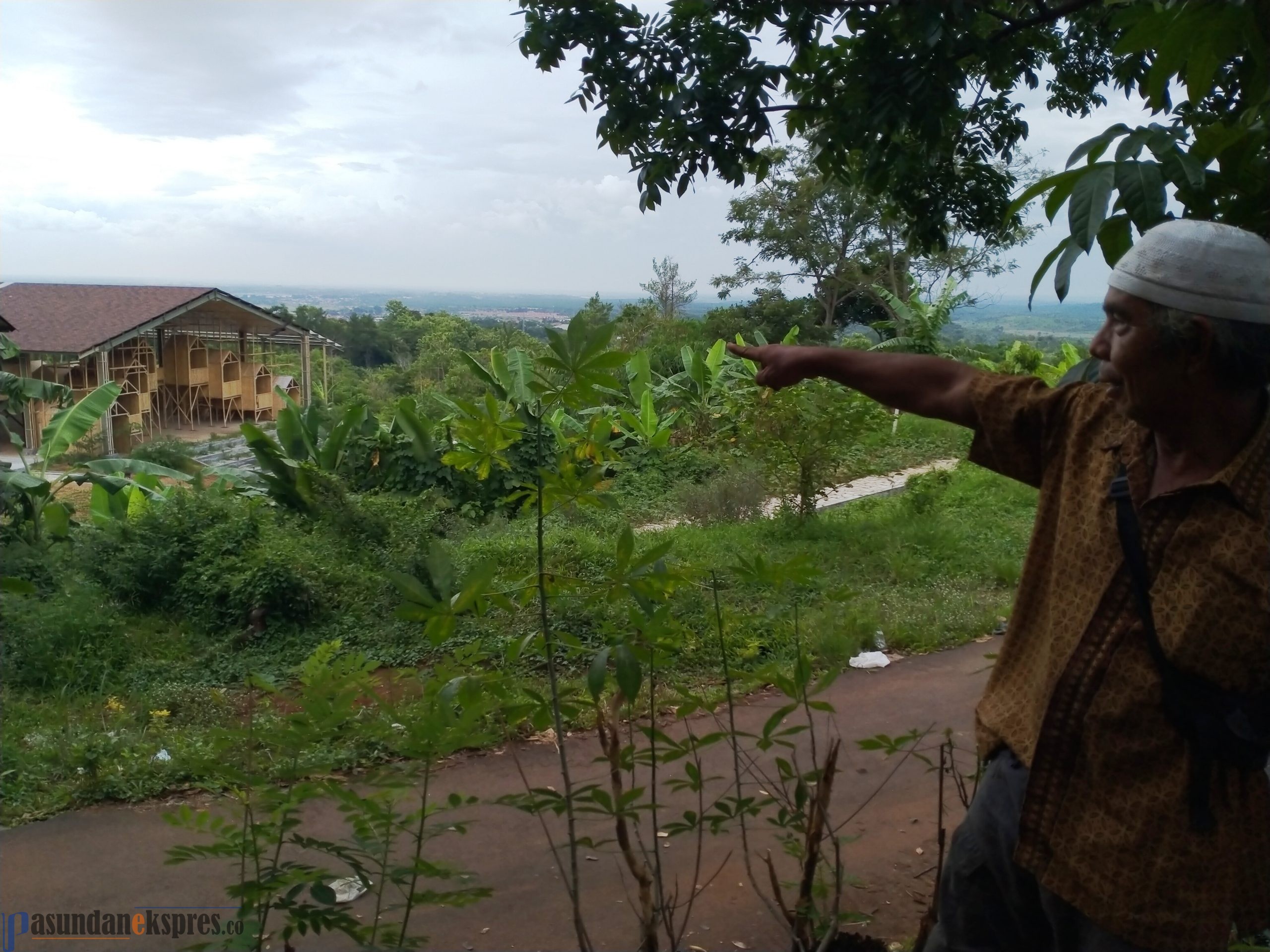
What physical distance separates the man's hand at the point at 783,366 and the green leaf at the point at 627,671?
0.45 metres

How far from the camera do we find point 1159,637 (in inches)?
51.0

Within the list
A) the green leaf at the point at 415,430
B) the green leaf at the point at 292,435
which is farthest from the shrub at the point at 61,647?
the green leaf at the point at 415,430

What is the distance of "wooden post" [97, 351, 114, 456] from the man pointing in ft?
30.0

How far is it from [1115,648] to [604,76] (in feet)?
7.53

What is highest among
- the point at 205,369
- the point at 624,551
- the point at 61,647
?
the point at 624,551

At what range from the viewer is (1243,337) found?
131 cm

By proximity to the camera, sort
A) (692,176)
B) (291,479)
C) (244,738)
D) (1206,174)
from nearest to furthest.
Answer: (1206,174) < (244,738) < (692,176) < (291,479)

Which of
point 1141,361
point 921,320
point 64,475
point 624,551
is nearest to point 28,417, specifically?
point 64,475

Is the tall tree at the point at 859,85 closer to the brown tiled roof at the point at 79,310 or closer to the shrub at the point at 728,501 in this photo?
the shrub at the point at 728,501

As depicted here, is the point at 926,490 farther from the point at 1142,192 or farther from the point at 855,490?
the point at 1142,192

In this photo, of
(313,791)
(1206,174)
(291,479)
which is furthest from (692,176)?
(291,479)

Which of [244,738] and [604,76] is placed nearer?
[244,738]

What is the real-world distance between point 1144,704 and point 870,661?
414cm

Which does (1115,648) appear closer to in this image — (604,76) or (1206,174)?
(1206,174)
